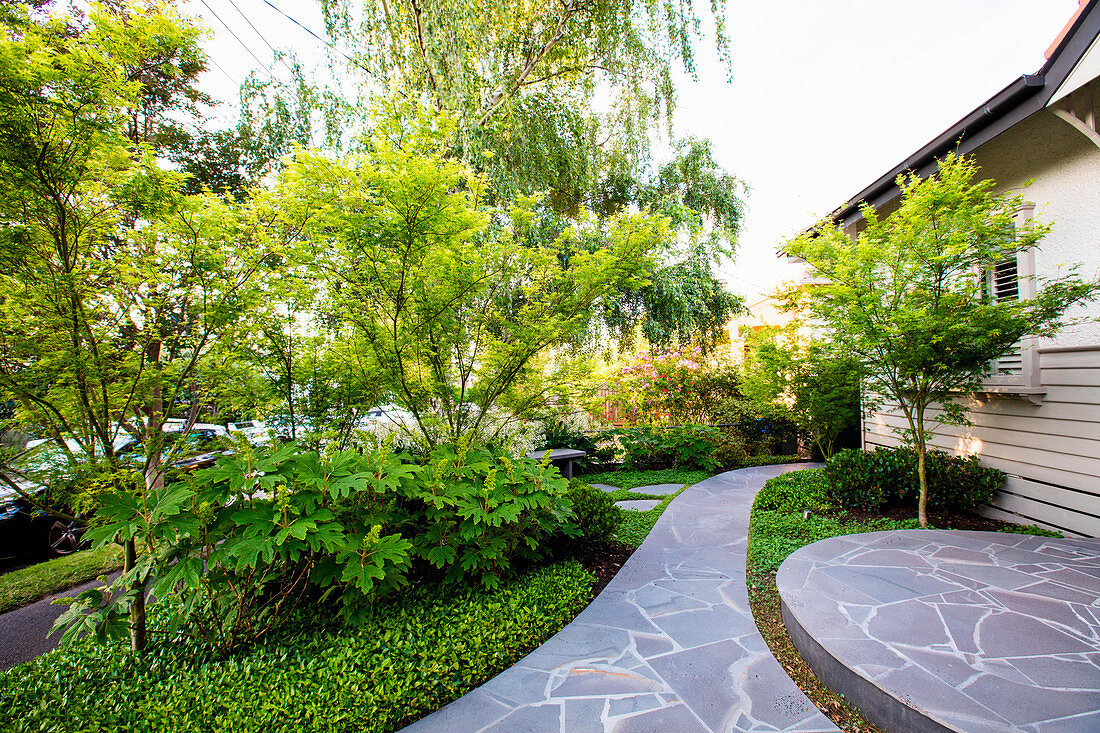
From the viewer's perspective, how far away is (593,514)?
164 inches

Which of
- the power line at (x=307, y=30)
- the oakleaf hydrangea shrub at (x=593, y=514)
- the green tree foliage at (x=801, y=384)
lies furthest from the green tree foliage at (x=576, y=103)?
the oakleaf hydrangea shrub at (x=593, y=514)

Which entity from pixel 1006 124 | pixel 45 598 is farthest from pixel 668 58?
pixel 45 598

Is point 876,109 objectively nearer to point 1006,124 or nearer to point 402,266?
point 1006,124

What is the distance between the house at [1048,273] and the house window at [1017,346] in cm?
1

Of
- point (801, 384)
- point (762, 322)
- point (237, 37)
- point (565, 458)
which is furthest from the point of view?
point (762, 322)

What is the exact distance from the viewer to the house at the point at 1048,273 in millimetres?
3768

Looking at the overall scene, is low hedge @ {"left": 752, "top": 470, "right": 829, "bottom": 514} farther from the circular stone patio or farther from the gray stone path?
the gray stone path

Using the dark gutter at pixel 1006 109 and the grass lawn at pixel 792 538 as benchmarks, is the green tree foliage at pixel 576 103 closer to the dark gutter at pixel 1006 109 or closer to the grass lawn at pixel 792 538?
the dark gutter at pixel 1006 109

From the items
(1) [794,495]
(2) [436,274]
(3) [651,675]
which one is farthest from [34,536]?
(1) [794,495]

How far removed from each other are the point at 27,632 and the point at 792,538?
6.46 m

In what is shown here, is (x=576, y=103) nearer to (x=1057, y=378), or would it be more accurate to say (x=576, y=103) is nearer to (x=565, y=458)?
(x=565, y=458)

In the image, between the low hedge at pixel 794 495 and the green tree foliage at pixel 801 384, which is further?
the green tree foliage at pixel 801 384

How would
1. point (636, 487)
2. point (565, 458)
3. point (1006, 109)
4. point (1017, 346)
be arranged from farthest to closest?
point (565, 458)
point (636, 487)
point (1017, 346)
point (1006, 109)

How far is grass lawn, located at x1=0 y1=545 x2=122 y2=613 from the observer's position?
400cm
